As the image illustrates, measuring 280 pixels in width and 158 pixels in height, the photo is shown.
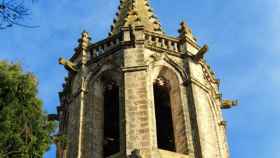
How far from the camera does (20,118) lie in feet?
30.7

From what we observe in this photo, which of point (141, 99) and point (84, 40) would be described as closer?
point (141, 99)

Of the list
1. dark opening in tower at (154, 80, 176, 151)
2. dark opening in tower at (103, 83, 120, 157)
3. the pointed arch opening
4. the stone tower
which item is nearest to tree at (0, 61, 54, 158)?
the stone tower

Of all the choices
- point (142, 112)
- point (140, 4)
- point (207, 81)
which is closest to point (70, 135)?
point (142, 112)

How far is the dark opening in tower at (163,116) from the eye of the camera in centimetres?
1920

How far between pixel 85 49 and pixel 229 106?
499cm

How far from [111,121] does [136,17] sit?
3807mm

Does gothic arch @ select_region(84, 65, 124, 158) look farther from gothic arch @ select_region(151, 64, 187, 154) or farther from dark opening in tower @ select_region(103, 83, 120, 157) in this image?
gothic arch @ select_region(151, 64, 187, 154)

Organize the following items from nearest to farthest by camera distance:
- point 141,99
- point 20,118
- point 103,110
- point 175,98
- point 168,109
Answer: point 20,118 → point 141,99 → point 175,98 → point 103,110 → point 168,109

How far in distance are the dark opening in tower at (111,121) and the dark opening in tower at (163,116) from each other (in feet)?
3.96

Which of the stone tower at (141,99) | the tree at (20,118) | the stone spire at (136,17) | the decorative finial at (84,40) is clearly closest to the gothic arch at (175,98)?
the stone tower at (141,99)

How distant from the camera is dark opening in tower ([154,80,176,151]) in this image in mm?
19203

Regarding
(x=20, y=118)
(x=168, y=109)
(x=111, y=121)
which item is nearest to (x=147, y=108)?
(x=111, y=121)

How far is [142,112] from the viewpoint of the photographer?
683 inches

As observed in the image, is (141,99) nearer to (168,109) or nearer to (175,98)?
(175,98)
